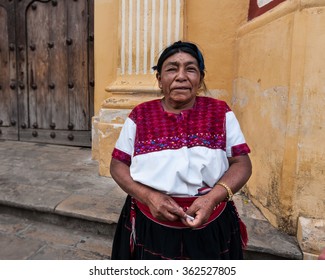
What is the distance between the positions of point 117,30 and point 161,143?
230 cm

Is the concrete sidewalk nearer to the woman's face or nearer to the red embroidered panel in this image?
the red embroidered panel

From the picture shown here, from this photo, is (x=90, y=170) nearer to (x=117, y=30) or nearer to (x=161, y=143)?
(x=117, y=30)

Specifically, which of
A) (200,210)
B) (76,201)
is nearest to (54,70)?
(76,201)

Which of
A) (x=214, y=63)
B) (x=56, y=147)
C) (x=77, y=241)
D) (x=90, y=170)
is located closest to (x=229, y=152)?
(x=77, y=241)

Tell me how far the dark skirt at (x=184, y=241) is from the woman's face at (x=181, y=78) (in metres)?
0.52

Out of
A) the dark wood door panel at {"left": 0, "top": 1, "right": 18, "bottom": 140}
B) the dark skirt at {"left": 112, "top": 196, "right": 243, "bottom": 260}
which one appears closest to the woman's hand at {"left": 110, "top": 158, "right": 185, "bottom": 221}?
the dark skirt at {"left": 112, "top": 196, "right": 243, "bottom": 260}

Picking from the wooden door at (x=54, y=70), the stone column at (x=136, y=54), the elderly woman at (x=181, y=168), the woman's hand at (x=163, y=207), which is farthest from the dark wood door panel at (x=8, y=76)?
the woman's hand at (x=163, y=207)

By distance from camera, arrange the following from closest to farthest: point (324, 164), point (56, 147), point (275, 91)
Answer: point (324, 164), point (275, 91), point (56, 147)

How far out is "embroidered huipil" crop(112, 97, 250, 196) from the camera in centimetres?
125

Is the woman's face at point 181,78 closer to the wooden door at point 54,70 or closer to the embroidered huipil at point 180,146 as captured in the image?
the embroidered huipil at point 180,146

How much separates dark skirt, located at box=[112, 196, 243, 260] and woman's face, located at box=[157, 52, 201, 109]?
0.52 m

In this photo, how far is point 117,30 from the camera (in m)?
3.24

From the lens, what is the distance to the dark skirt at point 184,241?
1312 millimetres

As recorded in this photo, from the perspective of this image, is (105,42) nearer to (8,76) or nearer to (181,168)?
(8,76)
